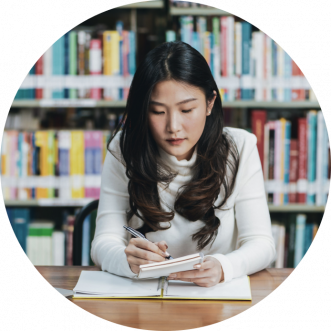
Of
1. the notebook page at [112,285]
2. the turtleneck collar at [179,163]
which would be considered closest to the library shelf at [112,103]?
the turtleneck collar at [179,163]

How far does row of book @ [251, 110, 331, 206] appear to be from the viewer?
1.96 m

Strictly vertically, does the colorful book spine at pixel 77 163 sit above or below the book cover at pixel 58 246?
above

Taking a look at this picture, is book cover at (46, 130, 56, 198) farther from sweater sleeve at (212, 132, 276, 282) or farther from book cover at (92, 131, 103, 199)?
sweater sleeve at (212, 132, 276, 282)

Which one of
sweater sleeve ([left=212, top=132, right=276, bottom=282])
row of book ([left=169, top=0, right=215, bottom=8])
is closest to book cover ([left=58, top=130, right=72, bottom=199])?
row of book ([left=169, top=0, right=215, bottom=8])

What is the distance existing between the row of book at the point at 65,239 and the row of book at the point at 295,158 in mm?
143

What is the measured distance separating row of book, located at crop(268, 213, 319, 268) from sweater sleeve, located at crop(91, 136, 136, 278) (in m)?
1.03

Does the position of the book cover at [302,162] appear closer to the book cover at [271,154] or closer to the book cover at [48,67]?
the book cover at [271,154]

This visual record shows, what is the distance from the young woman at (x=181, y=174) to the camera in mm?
1121

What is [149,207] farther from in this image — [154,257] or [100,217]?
[154,257]

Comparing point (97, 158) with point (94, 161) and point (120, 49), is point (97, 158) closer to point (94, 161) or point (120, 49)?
point (94, 161)

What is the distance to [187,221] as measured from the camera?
1.27 meters

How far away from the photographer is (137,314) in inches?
34.1

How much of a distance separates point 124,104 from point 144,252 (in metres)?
1.11

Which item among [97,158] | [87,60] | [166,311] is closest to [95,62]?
[87,60]
